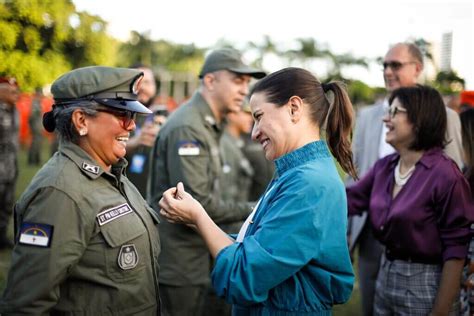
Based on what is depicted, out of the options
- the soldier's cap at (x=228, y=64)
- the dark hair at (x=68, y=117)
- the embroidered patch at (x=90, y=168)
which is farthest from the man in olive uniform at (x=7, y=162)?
the embroidered patch at (x=90, y=168)

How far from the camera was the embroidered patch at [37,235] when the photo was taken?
1.99 metres

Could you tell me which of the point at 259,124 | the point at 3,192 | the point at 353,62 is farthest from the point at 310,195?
the point at 353,62

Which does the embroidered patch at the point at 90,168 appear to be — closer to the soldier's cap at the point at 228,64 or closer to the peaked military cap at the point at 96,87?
the peaked military cap at the point at 96,87

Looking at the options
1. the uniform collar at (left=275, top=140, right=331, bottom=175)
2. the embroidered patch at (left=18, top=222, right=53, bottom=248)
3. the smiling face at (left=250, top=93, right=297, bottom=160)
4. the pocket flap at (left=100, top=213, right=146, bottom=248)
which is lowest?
the pocket flap at (left=100, top=213, right=146, bottom=248)

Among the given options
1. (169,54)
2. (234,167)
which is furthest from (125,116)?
(169,54)

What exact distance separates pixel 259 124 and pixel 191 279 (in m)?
1.80

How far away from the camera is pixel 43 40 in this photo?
339 centimetres

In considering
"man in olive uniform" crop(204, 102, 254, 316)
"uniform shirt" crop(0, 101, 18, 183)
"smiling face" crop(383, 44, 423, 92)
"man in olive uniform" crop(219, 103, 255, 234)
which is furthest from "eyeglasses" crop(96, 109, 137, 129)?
"uniform shirt" crop(0, 101, 18, 183)

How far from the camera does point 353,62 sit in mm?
77188

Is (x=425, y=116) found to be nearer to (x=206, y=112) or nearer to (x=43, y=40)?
(x=206, y=112)

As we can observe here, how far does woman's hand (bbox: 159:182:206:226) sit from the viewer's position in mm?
2260

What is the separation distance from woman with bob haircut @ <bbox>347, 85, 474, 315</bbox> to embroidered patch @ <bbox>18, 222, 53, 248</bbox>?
6.82ft

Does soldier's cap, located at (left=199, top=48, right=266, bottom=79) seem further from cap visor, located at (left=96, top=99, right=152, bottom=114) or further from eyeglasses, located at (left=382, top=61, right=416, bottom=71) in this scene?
→ cap visor, located at (left=96, top=99, right=152, bottom=114)

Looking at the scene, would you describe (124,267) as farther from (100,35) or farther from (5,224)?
(5,224)
